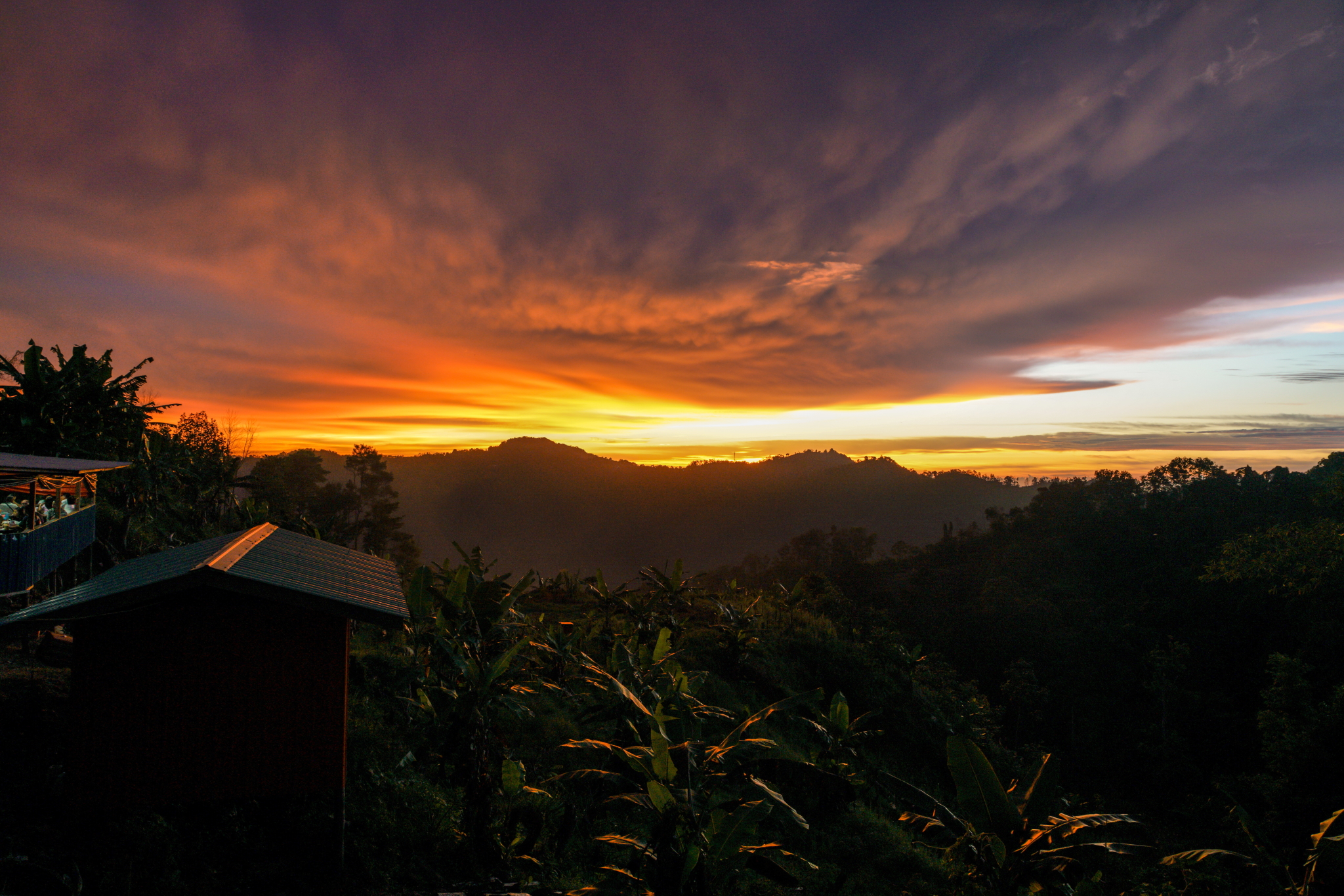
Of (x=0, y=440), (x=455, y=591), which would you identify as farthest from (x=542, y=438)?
(x=455, y=591)

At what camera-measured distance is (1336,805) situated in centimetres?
1448

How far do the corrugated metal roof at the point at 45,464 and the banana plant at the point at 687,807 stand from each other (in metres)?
11.0

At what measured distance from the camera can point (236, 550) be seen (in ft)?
16.7

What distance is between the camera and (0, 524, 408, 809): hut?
13.5 ft

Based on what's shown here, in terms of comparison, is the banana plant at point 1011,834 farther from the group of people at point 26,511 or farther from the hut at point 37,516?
the group of people at point 26,511

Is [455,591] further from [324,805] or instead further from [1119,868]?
[1119,868]

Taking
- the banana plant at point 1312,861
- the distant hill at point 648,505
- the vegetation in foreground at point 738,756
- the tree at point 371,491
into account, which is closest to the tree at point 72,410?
the vegetation in foreground at point 738,756

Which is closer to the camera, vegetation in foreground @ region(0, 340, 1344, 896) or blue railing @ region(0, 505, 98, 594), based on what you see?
vegetation in foreground @ region(0, 340, 1344, 896)

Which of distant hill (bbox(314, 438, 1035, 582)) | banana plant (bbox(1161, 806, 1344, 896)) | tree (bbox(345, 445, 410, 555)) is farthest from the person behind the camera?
distant hill (bbox(314, 438, 1035, 582))

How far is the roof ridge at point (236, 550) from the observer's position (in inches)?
167

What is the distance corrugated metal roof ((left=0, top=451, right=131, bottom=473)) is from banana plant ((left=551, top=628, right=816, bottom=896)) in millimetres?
11023

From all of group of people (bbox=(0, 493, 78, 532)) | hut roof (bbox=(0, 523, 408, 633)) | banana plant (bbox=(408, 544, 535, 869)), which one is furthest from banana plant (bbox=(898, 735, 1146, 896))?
group of people (bbox=(0, 493, 78, 532))

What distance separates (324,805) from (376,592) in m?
2.03

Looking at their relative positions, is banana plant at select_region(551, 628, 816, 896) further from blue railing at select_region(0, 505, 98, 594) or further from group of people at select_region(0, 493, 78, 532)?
group of people at select_region(0, 493, 78, 532)
